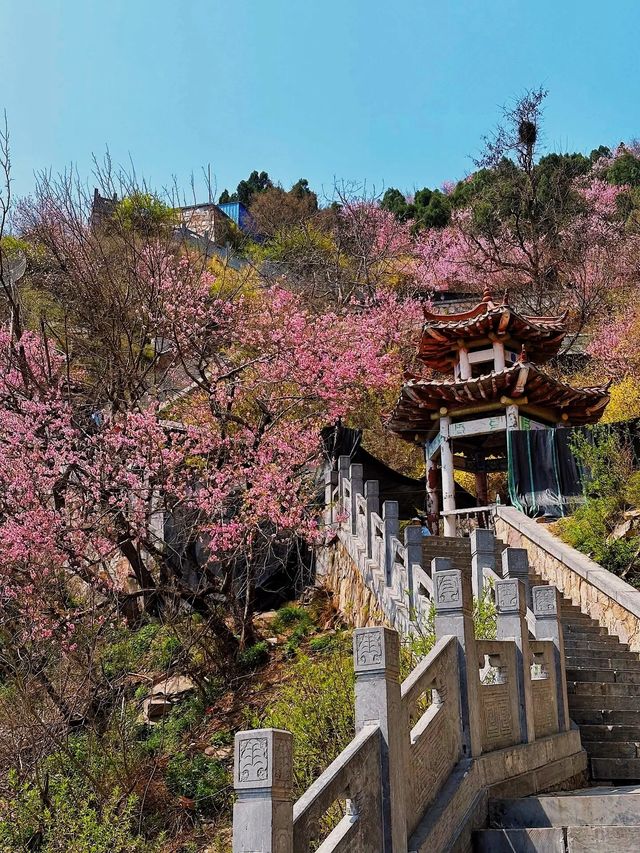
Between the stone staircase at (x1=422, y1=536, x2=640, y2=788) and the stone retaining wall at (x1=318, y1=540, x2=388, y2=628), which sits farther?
the stone retaining wall at (x1=318, y1=540, x2=388, y2=628)

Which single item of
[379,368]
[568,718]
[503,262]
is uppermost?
[503,262]

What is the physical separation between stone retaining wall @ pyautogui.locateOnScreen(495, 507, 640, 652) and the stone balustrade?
309cm

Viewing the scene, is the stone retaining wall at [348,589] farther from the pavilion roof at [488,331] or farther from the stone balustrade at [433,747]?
the pavilion roof at [488,331]

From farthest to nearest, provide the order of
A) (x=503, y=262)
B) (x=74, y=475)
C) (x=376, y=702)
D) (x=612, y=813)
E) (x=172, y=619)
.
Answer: (x=503, y=262), (x=74, y=475), (x=172, y=619), (x=612, y=813), (x=376, y=702)

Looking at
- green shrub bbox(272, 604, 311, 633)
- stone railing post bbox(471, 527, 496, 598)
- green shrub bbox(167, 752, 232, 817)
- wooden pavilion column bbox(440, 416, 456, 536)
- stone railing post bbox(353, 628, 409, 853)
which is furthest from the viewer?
wooden pavilion column bbox(440, 416, 456, 536)

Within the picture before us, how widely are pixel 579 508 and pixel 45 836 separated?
9998 millimetres

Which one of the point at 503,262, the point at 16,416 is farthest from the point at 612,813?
the point at 503,262

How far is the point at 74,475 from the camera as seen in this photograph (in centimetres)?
1517

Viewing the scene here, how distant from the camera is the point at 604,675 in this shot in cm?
1005

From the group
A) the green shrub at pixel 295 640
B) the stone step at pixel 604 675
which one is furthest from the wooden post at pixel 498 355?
the stone step at pixel 604 675

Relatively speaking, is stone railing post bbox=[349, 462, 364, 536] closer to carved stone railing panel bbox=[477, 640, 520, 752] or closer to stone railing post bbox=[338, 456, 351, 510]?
stone railing post bbox=[338, 456, 351, 510]

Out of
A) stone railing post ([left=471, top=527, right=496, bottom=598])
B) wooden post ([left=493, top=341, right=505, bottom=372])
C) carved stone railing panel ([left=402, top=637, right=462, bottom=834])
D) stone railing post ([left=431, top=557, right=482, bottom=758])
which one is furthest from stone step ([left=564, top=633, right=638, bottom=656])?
wooden post ([left=493, top=341, right=505, bottom=372])

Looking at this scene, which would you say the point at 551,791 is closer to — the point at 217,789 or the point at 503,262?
the point at 217,789

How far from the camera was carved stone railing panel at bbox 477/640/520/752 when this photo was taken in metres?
7.11
